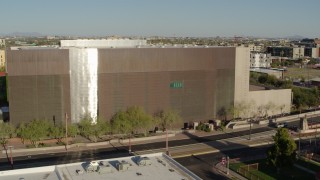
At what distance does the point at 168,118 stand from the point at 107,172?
110 feet

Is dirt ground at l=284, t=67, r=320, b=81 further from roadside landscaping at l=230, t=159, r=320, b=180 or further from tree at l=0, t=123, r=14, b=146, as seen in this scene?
tree at l=0, t=123, r=14, b=146

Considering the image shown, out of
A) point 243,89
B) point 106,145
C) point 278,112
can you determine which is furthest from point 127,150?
point 278,112

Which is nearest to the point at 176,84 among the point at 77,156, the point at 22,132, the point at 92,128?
the point at 92,128

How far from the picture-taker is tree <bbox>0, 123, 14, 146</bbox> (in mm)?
58906

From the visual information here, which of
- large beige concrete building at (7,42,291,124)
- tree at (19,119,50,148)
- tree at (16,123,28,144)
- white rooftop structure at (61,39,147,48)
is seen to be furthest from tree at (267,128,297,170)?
white rooftop structure at (61,39,147,48)

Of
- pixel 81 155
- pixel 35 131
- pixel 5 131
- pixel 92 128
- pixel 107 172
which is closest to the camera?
pixel 107 172

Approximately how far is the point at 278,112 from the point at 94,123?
41038 mm

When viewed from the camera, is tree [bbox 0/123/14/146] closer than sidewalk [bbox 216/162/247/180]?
No

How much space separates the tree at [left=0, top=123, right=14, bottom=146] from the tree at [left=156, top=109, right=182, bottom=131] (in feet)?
78.5

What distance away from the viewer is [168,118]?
68875mm

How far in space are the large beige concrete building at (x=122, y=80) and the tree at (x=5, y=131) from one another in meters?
2.10

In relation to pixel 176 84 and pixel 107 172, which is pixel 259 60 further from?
pixel 107 172

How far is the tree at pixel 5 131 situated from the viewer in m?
58.9

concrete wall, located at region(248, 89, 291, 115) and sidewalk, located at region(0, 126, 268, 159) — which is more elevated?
concrete wall, located at region(248, 89, 291, 115)
